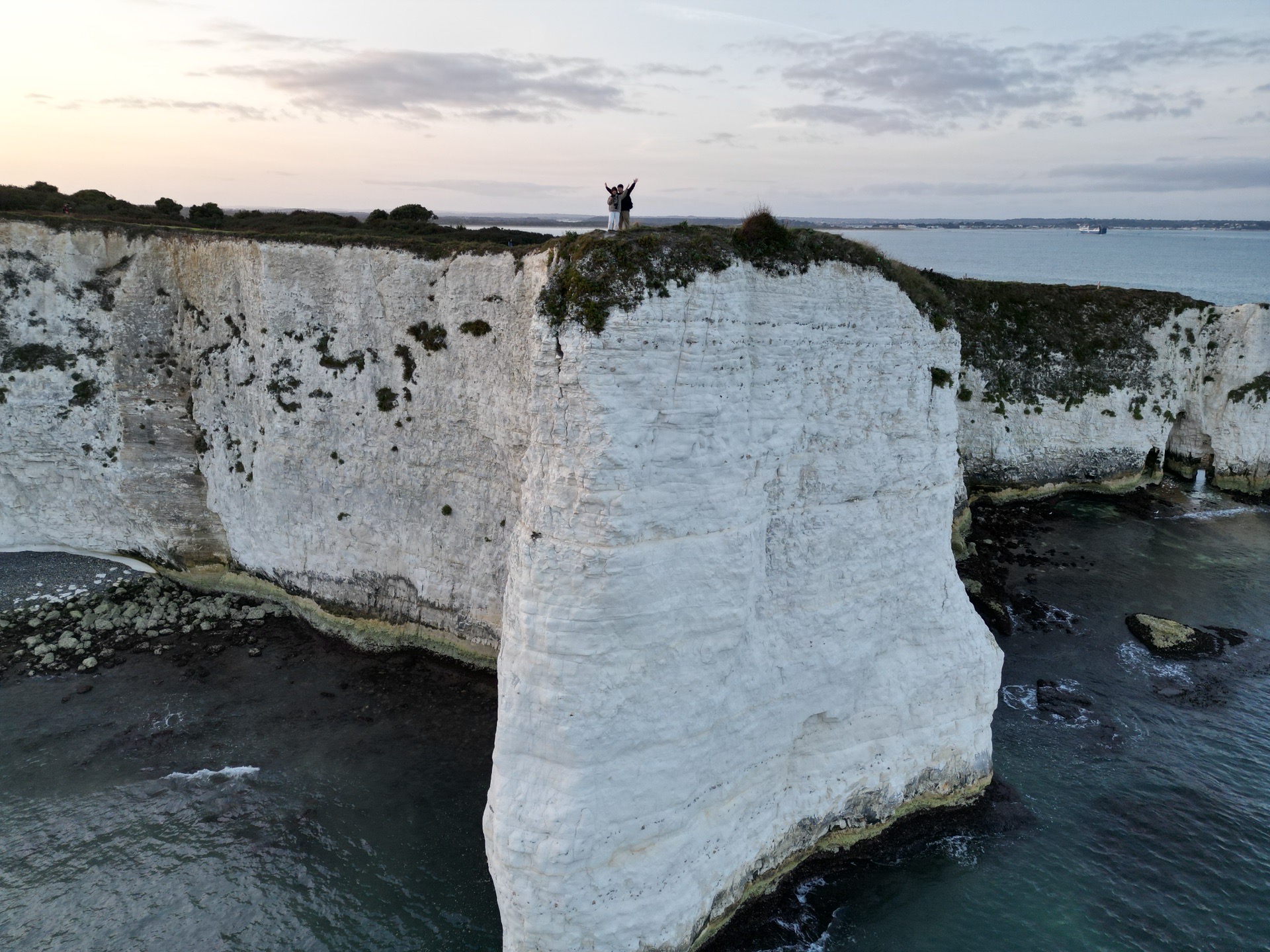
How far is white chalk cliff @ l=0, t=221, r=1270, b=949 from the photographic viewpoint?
12547 millimetres

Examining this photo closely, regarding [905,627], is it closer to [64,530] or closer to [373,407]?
A: [373,407]

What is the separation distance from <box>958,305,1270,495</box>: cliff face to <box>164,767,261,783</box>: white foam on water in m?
34.1

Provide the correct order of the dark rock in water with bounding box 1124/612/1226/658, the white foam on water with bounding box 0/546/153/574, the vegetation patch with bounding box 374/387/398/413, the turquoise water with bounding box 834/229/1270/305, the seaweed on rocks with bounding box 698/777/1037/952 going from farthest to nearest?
the turquoise water with bounding box 834/229/1270/305
the white foam on water with bounding box 0/546/153/574
the dark rock in water with bounding box 1124/612/1226/658
the vegetation patch with bounding box 374/387/398/413
the seaweed on rocks with bounding box 698/777/1037/952

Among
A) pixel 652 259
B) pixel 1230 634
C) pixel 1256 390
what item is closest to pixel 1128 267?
pixel 1256 390

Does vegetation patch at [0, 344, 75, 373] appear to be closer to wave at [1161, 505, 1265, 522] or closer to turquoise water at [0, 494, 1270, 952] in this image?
turquoise water at [0, 494, 1270, 952]

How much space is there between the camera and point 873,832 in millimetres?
16312

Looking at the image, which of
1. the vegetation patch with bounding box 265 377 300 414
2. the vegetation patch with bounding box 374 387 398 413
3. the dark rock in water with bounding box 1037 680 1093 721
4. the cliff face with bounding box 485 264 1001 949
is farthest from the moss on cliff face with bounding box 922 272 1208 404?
the vegetation patch with bounding box 265 377 300 414

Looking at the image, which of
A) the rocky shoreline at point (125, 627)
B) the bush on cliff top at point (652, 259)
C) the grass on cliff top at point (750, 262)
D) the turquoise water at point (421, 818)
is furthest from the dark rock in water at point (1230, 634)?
the rocky shoreline at point (125, 627)

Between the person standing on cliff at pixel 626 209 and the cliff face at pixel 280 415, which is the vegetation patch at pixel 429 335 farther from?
the person standing on cliff at pixel 626 209

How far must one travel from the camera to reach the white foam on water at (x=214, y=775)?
58.8ft

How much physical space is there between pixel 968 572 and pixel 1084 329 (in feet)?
67.6

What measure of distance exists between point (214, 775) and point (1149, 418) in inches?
1786

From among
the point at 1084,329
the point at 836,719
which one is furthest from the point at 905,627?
the point at 1084,329

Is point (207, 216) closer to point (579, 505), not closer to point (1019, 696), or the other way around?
point (579, 505)
